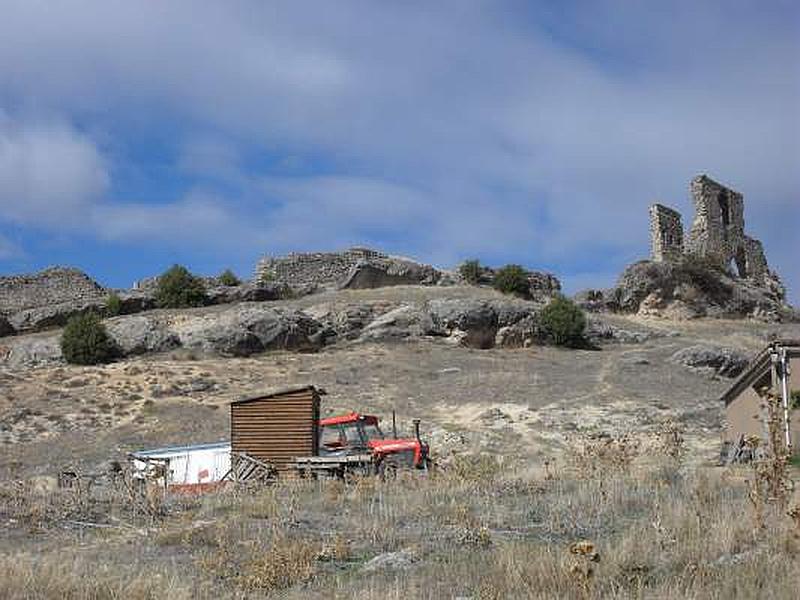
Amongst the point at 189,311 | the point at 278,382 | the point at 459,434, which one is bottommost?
the point at 459,434

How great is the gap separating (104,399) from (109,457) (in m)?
6.22

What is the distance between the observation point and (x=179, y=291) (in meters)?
41.8

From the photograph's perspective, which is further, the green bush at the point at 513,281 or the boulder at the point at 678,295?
the green bush at the point at 513,281

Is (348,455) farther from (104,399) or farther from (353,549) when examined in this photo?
(104,399)

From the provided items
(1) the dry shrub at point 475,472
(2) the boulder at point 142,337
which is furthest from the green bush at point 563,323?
(1) the dry shrub at point 475,472

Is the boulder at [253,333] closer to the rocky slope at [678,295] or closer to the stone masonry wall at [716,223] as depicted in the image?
the rocky slope at [678,295]

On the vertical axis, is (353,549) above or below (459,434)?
below

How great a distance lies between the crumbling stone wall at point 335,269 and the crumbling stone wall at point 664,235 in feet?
39.9

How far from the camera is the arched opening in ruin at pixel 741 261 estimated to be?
170 feet

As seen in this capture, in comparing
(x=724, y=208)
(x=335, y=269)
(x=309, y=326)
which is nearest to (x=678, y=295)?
(x=724, y=208)

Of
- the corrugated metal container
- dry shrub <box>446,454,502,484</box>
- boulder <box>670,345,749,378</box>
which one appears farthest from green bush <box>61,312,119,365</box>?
dry shrub <box>446,454,502,484</box>

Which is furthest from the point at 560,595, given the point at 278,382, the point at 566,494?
the point at 278,382

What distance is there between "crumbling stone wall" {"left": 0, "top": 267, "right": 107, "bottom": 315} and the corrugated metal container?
25518 millimetres

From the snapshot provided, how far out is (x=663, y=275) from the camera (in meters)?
44.9
